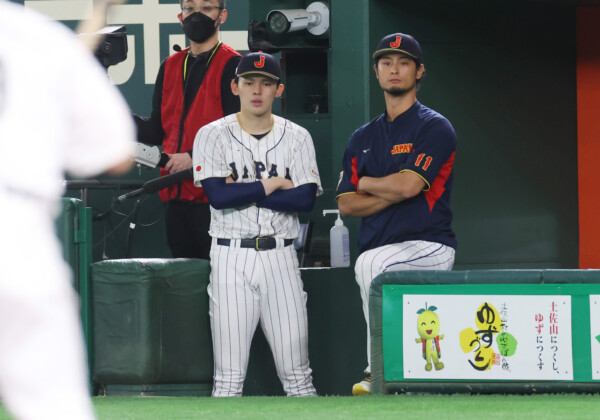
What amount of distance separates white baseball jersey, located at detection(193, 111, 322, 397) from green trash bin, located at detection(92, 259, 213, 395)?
5.1 inches

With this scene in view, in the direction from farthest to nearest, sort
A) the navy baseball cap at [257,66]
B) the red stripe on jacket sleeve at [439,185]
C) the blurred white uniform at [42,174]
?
the navy baseball cap at [257,66] < the red stripe on jacket sleeve at [439,185] < the blurred white uniform at [42,174]

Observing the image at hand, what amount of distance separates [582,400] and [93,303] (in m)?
2.50

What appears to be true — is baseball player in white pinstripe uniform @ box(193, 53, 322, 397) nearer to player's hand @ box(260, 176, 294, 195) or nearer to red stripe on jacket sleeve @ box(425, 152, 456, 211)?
player's hand @ box(260, 176, 294, 195)

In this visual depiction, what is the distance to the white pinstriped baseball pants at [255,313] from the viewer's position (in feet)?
16.5

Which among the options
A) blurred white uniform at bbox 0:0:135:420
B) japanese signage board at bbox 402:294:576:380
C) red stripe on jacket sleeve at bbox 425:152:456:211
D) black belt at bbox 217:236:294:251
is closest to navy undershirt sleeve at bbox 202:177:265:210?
black belt at bbox 217:236:294:251

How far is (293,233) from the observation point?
5141mm

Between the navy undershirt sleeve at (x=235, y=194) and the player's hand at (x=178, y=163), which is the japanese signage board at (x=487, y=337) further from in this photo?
the player's hand at (x=178, y=163)

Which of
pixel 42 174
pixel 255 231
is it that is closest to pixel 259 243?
pixel 255 231

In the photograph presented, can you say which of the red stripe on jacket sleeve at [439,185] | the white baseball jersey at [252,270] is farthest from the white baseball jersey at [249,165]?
the red stripe on jacket sleeve at [439,185]

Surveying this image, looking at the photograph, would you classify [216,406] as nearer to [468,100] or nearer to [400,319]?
[400,319]

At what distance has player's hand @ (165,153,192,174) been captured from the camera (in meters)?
5.38

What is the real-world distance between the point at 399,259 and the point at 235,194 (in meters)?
0.87

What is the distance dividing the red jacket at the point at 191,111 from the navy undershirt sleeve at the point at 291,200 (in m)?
0.64

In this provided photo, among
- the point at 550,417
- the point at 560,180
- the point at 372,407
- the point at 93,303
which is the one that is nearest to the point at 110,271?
the point at 93,303
